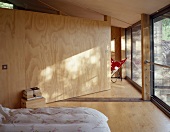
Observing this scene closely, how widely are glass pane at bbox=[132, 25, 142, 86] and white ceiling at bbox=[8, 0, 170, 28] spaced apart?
3.06 ft

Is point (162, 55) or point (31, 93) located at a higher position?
point (162, 55)

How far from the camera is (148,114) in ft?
12.4

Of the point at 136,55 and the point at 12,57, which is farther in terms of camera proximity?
the point at 136,55

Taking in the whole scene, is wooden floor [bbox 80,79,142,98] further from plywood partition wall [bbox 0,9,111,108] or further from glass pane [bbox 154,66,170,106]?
glass pane [bbox 154,66,170,106]

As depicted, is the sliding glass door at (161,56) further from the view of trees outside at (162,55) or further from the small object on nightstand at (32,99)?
the small object on nightstand at (32,99)

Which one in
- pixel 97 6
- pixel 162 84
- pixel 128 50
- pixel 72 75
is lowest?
pixel 162 84

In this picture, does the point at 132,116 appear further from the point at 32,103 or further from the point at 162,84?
the point at 32,103

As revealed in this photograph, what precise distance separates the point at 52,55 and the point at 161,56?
2.42 metres

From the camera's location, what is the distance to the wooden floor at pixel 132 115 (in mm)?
3158

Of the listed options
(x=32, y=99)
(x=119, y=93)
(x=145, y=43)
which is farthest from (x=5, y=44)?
(x=119, y=93)

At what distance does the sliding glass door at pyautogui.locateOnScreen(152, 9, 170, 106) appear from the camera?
396 cm

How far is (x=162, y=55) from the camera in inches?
167

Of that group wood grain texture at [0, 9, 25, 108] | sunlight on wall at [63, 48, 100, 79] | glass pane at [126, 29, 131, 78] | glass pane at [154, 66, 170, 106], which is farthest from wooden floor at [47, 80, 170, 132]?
glass pane at [126, 29, 131, 78]

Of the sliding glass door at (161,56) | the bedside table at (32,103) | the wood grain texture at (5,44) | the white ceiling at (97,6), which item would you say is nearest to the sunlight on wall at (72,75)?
the bedside table at (32,103)
